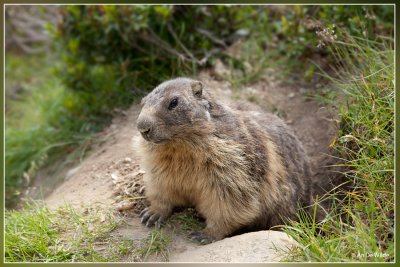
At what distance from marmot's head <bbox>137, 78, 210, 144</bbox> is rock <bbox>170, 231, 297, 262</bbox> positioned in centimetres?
94

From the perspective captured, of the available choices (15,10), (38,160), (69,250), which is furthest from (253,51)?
(15,10)

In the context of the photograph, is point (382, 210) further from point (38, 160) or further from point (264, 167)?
point (38, 160)

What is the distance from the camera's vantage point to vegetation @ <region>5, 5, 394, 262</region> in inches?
175

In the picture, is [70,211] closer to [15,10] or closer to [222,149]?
[222,149]

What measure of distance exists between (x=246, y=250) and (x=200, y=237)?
2.25ft

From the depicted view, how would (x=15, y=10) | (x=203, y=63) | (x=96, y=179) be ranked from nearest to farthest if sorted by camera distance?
1. (x=96, y=179)
2. (x=203, y=63)
3. (x=15, y=10)

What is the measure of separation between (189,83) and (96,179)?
1734mm

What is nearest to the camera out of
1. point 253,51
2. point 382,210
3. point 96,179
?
point 382,210

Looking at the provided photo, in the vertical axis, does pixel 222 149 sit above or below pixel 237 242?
above

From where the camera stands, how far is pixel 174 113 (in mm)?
4336

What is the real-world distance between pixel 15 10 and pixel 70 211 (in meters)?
6.12

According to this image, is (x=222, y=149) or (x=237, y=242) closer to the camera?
(x=237, y=242)

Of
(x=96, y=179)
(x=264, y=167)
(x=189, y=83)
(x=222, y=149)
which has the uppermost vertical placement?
(x=189, y=83)

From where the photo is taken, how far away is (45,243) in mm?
4391
